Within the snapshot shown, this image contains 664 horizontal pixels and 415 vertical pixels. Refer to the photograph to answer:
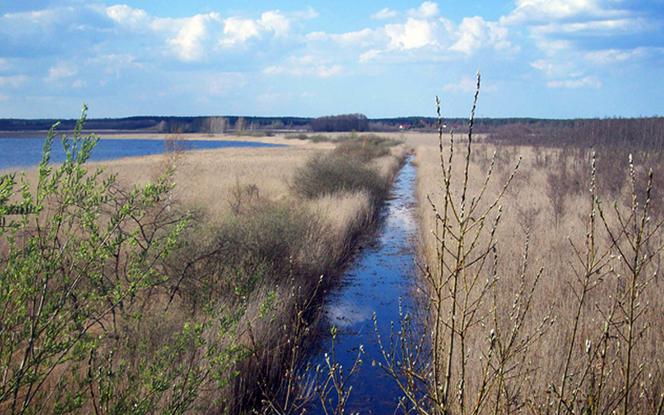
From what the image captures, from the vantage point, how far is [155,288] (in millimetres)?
6871

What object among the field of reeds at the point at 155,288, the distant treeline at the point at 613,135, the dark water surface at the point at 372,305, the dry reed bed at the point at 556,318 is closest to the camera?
the dry reed bed at the point at 556,318

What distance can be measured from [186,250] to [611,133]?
24646 mm

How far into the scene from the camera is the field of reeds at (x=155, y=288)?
3.21 metres

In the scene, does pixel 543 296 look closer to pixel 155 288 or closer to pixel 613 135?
pixel 155 288

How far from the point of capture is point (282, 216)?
9.67 metres

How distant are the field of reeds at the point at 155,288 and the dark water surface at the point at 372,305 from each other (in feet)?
1.49

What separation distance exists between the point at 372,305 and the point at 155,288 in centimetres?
388

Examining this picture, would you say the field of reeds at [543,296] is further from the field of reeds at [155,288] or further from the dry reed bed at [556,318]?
the field of reeds at [155,288]

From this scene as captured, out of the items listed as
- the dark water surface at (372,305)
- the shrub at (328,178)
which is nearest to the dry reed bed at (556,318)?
the dark water surface at (372,305)

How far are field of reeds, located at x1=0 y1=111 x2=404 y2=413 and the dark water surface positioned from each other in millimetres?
454

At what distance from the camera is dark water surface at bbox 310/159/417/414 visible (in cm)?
657

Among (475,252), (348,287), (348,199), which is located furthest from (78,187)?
(348,199)

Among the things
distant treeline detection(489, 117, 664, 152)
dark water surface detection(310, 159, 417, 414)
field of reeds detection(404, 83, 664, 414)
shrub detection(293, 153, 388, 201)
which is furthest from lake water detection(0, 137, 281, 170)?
distant treeline detection(489, 117, 664, 152)

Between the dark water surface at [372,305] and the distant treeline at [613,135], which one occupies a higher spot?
the distant treeline at [613,135]
